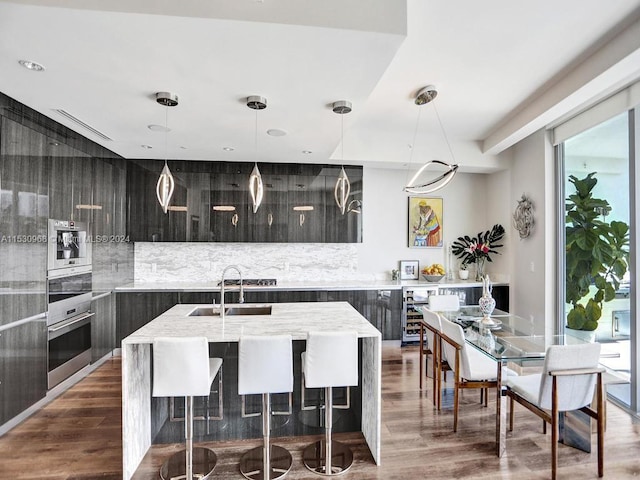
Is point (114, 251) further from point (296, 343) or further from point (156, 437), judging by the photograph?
point (296, 343)

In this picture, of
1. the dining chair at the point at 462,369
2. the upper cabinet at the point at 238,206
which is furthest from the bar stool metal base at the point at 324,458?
the upper cabinet at the point at 238,206

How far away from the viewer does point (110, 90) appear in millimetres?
2527

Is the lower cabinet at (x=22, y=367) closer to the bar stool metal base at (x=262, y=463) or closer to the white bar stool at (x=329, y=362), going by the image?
the bar stool metal base at (x=262, y=463)

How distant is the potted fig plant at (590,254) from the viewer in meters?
3.35

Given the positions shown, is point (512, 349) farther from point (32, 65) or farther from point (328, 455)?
point (32, 65)

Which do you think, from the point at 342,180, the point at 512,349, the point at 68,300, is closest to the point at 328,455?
the point at 512,349

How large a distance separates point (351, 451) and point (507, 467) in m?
1.03

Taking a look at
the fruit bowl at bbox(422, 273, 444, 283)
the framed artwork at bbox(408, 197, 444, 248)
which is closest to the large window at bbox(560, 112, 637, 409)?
the fruit bowl at bbox(422, 273, 444, 283)

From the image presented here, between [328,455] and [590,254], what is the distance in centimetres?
342

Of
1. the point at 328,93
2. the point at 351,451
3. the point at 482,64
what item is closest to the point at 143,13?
the point at 328,93

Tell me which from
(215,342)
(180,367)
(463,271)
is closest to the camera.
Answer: (180,367)

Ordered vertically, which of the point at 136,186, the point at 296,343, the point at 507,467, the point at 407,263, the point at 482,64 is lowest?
the point at 507,467

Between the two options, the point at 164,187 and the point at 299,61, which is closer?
the point at 299,61

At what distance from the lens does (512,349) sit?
2.50 meters
